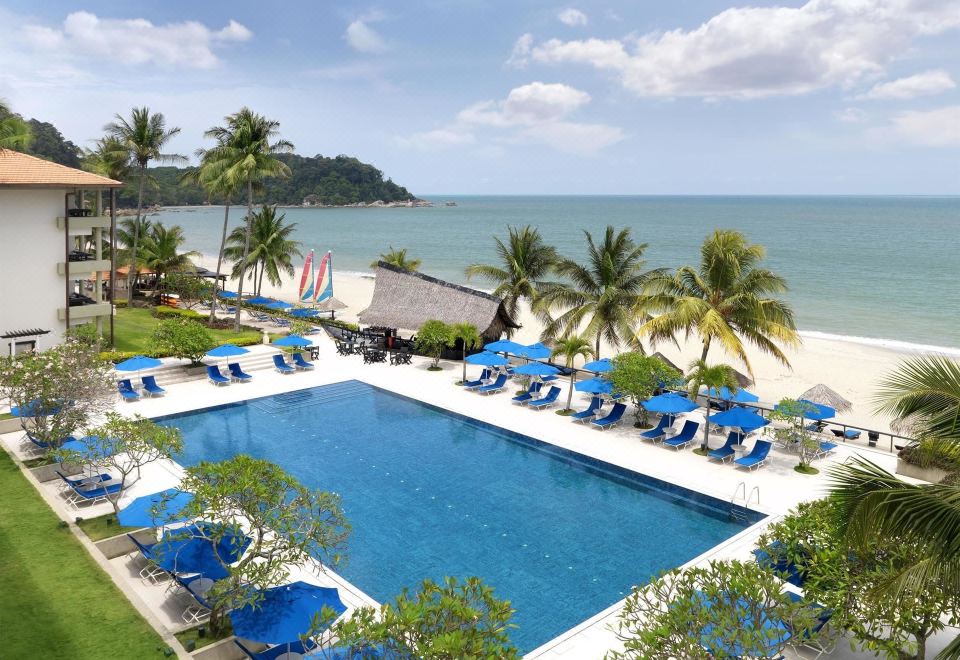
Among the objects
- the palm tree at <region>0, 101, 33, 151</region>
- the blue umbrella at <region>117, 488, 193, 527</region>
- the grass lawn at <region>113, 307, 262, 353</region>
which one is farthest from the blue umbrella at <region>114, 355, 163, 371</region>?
the blue umbrella at <region>117, 488, 193, 527</region>

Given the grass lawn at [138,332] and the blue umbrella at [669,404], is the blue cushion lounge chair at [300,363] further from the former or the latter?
the blue umbrella at [669,404]

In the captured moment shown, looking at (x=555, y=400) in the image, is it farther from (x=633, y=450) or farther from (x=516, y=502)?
(x=516, y=502)

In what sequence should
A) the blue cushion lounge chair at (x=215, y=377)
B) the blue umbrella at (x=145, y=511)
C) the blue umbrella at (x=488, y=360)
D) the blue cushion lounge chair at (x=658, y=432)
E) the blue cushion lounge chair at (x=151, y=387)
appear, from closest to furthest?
the blue umbrella at (x=145, y=511) → the blue cushion lounge chair at (x=658, y=432) → the blue cushion lounge chair at (x=151, y=387) → the blue umbrella at (x=488, y=360) → the blue cushion lounge chair at (x=215, y=377)

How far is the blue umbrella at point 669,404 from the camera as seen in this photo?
19.0 meters

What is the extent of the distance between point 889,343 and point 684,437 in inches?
1040

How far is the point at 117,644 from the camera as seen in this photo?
372 inches

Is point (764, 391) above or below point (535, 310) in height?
below

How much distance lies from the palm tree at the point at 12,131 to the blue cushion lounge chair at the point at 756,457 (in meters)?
23.6

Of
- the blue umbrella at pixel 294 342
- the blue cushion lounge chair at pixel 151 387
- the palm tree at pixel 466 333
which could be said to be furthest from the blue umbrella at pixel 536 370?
the blue cushion lounge chair at pixel 151 387

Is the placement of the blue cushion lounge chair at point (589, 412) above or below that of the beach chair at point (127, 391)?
above

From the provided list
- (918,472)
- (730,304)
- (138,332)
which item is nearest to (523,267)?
(730,304)

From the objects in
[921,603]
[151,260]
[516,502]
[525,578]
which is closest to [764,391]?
[516,502]

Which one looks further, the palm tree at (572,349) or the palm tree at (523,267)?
the palm tree at (523,267)

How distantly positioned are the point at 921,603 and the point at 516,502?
8807mm
